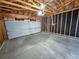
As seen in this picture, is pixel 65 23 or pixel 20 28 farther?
pixel 20 28

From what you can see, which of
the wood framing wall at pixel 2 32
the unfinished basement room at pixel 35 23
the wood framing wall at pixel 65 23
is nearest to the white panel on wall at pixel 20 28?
the unfinished basement room at pixel 35 23

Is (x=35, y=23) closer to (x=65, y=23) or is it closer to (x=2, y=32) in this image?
(x=65, y=23)

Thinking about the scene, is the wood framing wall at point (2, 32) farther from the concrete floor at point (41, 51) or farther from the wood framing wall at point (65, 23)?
the wood framing wall at point (65, 23)

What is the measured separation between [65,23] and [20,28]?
3781 mm

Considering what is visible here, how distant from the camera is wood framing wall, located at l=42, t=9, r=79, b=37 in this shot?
15.3 feet

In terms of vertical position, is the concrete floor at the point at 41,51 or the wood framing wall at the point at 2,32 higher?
the wood framing wall at the point at 2,32

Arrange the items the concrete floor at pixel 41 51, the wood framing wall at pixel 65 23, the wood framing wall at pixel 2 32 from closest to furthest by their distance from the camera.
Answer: the concrete floor at pixel 41 51 < the wood framing wall at pixel 2 32 < the wood framing wall at pixel 65 23

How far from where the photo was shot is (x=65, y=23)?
17.8ft

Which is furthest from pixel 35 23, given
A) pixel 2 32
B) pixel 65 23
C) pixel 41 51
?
pixel 41 51

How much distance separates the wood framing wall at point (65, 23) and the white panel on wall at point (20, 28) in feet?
5.50

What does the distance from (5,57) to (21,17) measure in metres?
→ 4.02

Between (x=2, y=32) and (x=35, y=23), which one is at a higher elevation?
(x=35, y=23)

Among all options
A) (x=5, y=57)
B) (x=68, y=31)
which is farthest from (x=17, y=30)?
(x=68, y=31)

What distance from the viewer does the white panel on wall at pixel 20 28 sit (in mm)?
4762
